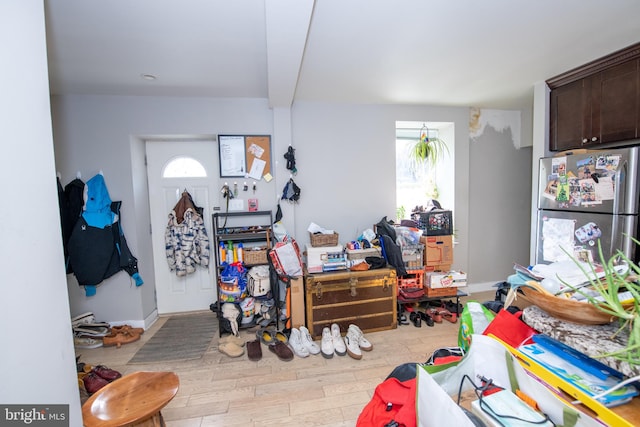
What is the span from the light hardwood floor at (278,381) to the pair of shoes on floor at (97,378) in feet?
0.61

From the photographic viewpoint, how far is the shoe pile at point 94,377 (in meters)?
1.82

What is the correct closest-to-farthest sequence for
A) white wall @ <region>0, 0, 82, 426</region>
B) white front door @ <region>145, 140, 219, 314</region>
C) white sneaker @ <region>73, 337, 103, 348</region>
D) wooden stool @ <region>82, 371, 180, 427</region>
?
1. white wall @ <region>0, 0, 82, 426</region>
2. wooden stool @ <region>82, 371, 180, 427</region>
3. white sneaker @ <region>73, 337, 103, 348</region>
4. white front door @ <region>145, 140, 219, 314</region>

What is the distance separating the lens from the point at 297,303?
99.6 inches

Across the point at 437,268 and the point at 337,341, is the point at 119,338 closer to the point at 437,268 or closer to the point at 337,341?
the point at 337,341

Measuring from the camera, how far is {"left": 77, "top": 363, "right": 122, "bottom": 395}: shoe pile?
71.7 inches

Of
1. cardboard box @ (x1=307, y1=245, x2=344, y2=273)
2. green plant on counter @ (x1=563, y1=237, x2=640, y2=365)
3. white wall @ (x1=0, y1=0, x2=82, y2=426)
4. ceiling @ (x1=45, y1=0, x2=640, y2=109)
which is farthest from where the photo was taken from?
cardboard box @ (x1=307, y1=245, x2=344, y2=273)

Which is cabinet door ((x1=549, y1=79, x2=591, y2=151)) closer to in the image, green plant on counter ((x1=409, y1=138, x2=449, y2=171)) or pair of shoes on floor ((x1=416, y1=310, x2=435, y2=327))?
green plant on counter ((x1=409, y1=138, x2=449, y2=171))

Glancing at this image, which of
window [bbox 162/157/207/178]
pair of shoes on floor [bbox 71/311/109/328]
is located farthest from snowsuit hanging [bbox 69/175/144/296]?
window [bbox 162/157/207/178]

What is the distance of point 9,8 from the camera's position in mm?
811

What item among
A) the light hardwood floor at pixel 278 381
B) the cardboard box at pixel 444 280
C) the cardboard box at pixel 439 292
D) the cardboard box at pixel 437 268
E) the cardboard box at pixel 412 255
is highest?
the cardboard box at pixel 412 255

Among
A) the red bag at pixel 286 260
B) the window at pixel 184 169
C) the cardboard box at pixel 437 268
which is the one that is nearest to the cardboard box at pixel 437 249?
the cardboard box at pixel 437 268

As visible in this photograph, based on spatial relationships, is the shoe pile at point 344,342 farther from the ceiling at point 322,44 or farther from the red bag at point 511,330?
the ceiling at point 322,44

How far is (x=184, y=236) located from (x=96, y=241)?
80 centimetres

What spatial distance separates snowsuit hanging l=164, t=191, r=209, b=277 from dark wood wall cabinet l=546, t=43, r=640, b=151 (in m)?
3.93
